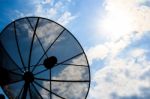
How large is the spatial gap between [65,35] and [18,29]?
257cm

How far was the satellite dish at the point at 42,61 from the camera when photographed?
15383 mm

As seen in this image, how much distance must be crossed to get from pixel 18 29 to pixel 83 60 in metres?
→ 3.92

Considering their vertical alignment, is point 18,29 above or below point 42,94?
above

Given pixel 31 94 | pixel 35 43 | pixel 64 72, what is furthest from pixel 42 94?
pixel 35 43

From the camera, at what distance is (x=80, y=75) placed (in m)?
15.8

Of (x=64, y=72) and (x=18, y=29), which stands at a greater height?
(x=18, y=29)

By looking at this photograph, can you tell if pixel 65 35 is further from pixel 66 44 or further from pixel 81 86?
pixel 81 86

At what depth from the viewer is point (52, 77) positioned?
15.8m

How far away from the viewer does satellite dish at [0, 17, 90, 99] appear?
606 inches

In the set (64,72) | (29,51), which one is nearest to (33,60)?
(29,51)

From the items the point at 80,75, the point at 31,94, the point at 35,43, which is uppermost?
the point at 35,43

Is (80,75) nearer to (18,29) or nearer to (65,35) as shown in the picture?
(65,35)

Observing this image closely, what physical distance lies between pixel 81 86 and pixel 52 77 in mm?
1676

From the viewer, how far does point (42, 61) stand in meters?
15.9
